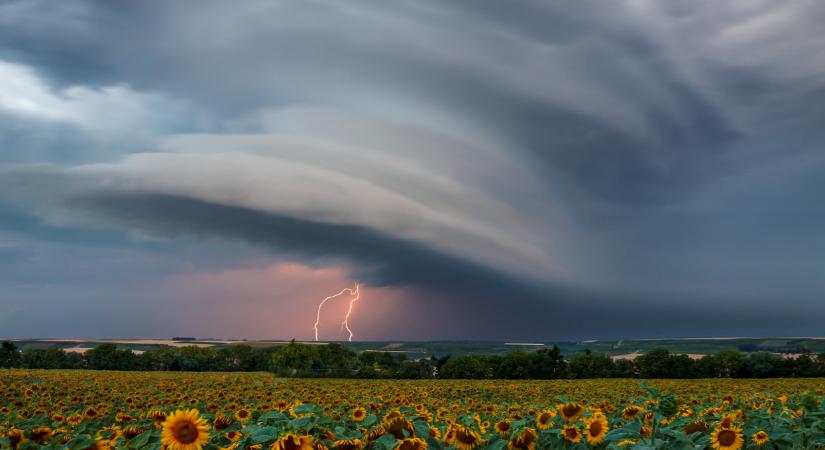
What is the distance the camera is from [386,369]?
95.8 metres

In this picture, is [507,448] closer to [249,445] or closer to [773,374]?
[249,445]

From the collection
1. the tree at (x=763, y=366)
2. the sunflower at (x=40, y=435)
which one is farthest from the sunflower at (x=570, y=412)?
the tree at (x=763, y=366)

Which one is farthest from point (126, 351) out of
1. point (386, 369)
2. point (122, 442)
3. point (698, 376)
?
point (122, 442)

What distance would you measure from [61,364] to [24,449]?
117m

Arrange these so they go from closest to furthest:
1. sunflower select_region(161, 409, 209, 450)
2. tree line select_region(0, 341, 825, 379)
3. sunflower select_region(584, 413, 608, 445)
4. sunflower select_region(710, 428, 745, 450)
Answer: sunflower select_region(161, 409, 209, 450) → sunflower select_region(710, 428, 745, 450) → sunflower select_region(584, 413, 608, 445) → tree line select_region(0, 341, 825, 379)

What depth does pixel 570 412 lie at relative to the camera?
8.40 metres

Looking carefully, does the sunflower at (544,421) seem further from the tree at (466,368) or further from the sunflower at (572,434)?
the tree at (466,368)

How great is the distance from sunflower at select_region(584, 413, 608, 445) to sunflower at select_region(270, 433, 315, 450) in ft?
12.6

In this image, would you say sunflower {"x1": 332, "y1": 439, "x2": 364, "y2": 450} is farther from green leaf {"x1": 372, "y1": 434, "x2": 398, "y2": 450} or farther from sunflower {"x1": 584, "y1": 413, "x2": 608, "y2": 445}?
sunflower {"x1": 584, "y1": 413, "x2": 608, "y2": 445}

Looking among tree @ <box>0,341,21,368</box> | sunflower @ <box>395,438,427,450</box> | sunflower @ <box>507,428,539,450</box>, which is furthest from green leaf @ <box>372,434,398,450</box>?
tree @ <box>0,341,21,368</box>

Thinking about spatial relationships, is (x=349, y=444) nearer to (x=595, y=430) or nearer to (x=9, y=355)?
(x=595, y=430)

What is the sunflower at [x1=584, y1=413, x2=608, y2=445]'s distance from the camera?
7.56m

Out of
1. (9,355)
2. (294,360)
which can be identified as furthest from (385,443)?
(9,355)

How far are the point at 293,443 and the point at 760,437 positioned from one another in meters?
5.70
